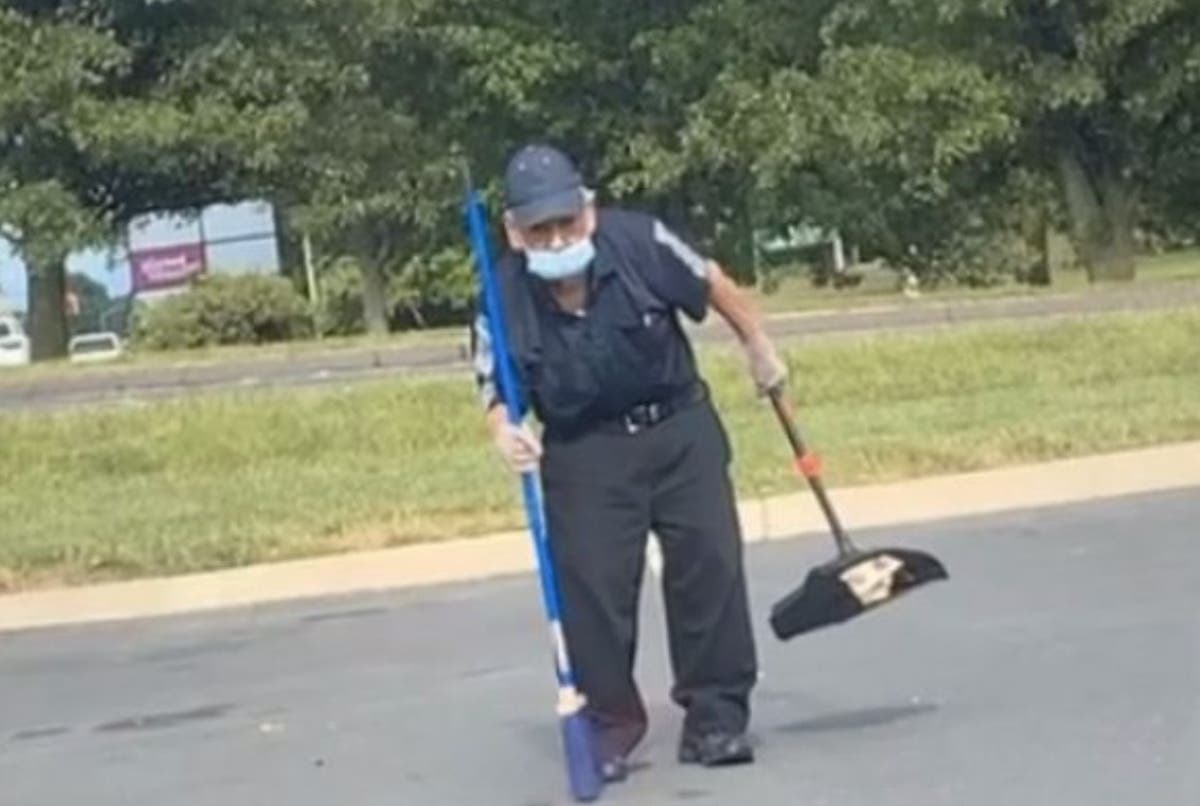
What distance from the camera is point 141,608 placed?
1195cm

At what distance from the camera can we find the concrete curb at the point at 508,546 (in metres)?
12.0

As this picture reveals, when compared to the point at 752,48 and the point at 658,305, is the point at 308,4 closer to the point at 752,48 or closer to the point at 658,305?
the point at 752,48

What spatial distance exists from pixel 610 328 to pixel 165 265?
2636 inches

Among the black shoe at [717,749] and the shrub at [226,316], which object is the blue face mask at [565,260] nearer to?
the black shoe at [717,749]

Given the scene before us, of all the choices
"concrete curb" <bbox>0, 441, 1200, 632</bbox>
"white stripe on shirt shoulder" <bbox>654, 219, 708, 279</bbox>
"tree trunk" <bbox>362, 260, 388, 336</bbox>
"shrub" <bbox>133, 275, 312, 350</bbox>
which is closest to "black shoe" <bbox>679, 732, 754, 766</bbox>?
"white stripe on shirt shoulder" <bbox>654, 219, 708, 279</bbox>

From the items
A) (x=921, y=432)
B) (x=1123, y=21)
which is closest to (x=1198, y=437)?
(x=921, y=432)

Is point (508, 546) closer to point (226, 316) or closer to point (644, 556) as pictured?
point (644, 556)

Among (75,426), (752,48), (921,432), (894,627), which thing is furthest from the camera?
(752,48)

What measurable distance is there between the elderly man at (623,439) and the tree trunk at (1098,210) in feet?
90.3

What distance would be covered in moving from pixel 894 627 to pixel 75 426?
9.38 meters

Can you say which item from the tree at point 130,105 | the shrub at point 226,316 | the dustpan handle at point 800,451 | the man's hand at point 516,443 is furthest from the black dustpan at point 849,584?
the shrub at point 226,316

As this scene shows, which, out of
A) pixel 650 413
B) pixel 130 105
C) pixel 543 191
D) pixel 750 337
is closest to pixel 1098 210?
pixel 130 105

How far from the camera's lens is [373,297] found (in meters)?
40.7

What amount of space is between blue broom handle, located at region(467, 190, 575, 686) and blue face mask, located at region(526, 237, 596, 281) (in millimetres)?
173
